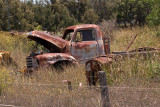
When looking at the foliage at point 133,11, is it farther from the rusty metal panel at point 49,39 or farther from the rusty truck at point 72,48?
the rusty metal panel at point 49,39

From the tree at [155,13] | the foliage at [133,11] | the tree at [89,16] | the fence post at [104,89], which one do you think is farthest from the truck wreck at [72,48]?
the foliage at [133,11]

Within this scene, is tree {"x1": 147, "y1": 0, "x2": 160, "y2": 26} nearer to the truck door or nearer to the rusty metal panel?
the truck door

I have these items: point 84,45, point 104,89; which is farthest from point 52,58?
point 104,89

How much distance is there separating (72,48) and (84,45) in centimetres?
43

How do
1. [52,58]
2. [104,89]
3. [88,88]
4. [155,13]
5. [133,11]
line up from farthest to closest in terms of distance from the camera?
[133,11] → [155,13] → [52,58] → [88,88] → [104,89]

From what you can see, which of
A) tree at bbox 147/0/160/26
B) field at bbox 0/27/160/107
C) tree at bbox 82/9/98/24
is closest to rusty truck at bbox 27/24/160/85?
field at bbox 0/27/160/107

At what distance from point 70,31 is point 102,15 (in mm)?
29202

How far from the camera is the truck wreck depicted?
27.1ft

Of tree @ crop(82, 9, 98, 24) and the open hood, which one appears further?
tree @ crop(82, 9, 98, 24)

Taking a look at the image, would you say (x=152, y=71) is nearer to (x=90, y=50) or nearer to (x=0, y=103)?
(x=90, y=50)

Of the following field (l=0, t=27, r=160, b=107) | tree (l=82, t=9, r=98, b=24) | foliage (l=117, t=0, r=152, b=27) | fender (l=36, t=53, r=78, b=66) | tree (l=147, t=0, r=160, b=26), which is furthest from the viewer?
tree (l=82, t=9, r=98, b=24)

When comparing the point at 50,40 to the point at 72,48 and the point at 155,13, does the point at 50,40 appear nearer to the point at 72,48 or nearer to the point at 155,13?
the point at 72,48

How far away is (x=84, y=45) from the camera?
8789 mm

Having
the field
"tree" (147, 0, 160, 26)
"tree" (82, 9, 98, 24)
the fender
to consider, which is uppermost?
"tree" (82, 9, 98, 24)
